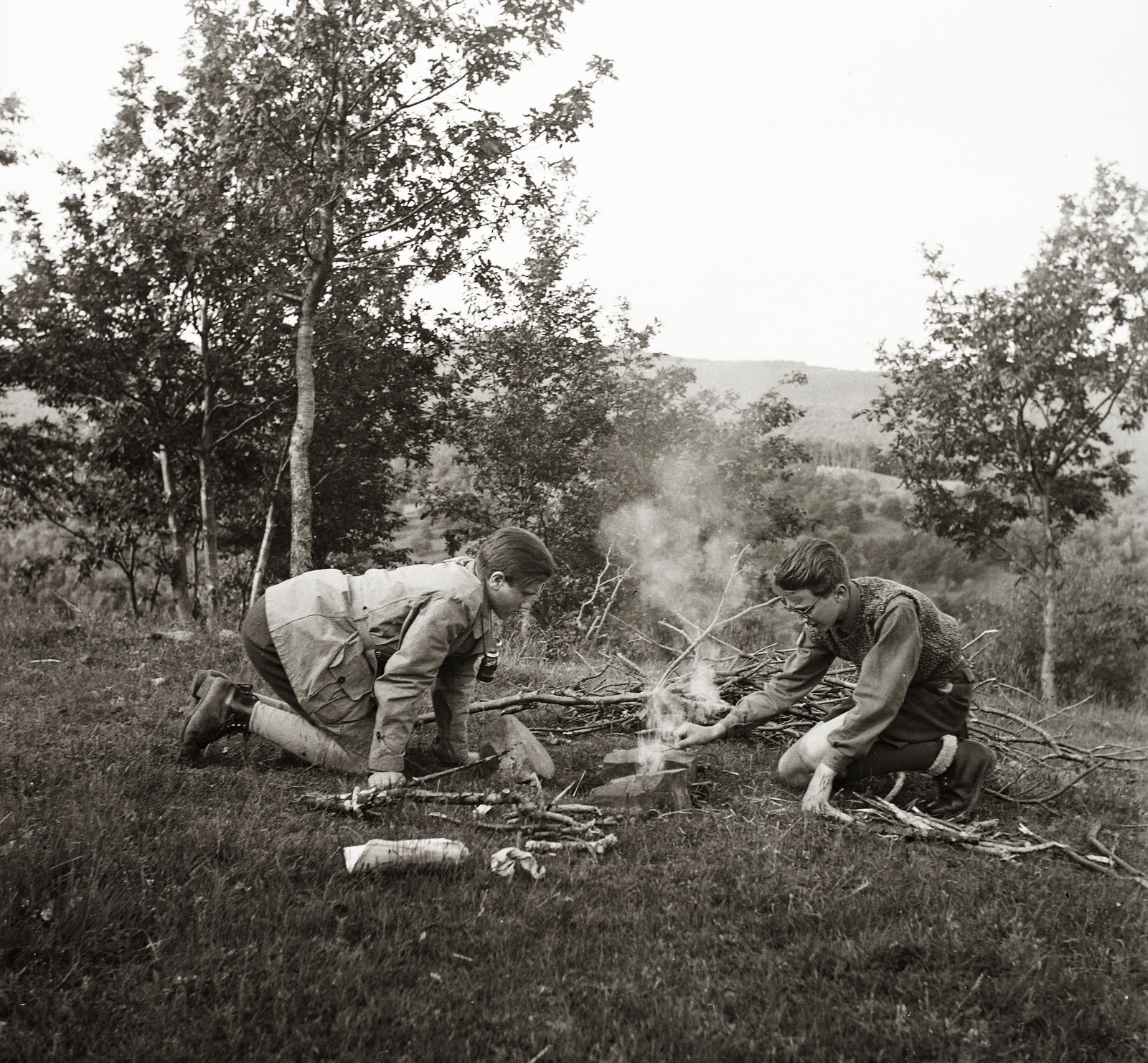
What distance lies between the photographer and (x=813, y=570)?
3705 mm

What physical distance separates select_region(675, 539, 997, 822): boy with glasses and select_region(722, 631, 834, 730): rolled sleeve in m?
0.02

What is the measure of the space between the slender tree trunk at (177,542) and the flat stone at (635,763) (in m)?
12.4

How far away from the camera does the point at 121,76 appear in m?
13.5

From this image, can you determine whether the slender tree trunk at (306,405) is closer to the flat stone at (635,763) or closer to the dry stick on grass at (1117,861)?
the flat stone at (635,763)

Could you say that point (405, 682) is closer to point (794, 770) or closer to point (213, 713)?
point (213, 713)

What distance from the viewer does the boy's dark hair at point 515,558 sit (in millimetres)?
3854

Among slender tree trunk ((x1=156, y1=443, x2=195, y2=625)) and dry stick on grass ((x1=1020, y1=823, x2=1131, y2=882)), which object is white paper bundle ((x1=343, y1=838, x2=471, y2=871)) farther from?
slender tree trunk ((x1=156, y1=443, x2=195, y2=625))

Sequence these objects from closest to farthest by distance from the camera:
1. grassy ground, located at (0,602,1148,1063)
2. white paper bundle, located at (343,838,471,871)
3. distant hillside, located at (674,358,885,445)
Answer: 1. grassy ground, located at (0,602,1148,1063)
2. white paper bundle, located at (343,838,471,871)
3. distant hillside, located at (674,358,885,445)

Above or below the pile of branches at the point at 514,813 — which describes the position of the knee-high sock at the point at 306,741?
above

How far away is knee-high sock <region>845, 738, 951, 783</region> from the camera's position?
3918 millimetres

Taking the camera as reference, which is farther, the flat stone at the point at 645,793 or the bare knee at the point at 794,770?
the bare knee at the point at 794,770

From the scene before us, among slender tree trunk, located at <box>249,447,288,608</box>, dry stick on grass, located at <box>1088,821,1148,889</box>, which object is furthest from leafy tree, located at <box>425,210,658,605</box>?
dry stick on grass, located at <box>1088,821,1148,889</box>

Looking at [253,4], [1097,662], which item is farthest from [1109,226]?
[253,4]

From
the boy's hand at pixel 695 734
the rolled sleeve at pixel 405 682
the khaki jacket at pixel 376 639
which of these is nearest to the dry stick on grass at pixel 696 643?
the boy's hand at pixel 695 734
